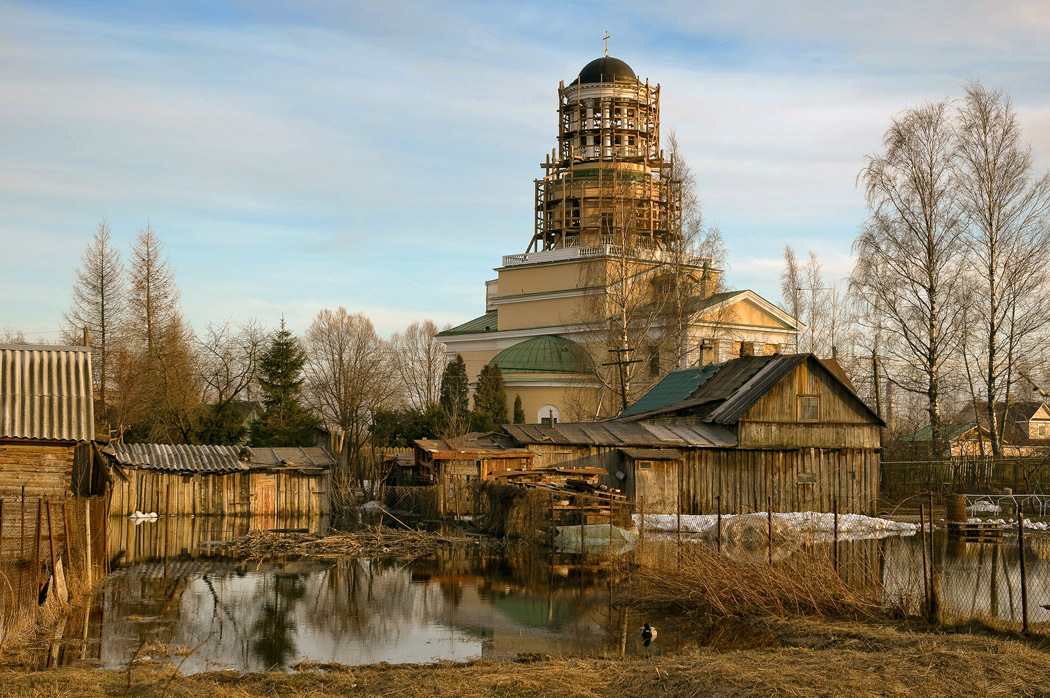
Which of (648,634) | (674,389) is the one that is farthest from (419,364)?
(648,634)

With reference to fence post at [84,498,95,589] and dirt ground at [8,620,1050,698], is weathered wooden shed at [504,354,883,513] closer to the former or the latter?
fence post at [84,498,95,589]

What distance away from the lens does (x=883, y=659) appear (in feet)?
37.1

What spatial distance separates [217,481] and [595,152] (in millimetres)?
34957

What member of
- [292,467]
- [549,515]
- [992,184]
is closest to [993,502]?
[992,184]

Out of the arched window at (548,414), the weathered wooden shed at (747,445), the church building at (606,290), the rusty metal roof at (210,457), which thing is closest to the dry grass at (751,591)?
the weathered wooden shed at (747,445)

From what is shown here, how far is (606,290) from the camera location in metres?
44.7

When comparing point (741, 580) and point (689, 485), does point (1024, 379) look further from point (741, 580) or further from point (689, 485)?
point (741, 580)

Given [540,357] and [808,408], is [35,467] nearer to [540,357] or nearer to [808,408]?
[808,408]

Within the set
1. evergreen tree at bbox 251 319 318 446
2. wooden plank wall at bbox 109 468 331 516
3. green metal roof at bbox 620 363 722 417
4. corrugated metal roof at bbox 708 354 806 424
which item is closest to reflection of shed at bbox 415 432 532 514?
wooden plank wall at bbox 109 468 331 516

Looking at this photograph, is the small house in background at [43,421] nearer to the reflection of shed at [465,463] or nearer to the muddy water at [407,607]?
the muddy water at [407,607]

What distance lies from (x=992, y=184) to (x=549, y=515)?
20205 mm

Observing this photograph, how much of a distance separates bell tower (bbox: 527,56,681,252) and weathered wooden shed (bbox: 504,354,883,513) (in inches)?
942

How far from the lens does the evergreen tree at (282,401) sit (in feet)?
152

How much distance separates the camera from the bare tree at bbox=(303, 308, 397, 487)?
4739cm
